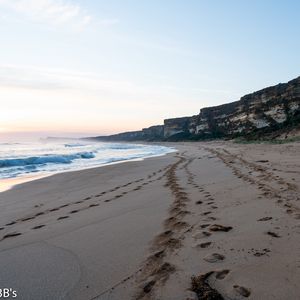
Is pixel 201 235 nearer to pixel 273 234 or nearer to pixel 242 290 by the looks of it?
pixel 273 234

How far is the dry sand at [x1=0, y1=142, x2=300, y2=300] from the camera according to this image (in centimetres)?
273

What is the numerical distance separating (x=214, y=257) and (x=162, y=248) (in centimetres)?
65

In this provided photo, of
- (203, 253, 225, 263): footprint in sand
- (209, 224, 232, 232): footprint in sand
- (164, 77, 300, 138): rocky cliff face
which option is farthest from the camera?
(164, 77, 300, 138): rocky cliff face

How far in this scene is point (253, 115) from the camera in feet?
190

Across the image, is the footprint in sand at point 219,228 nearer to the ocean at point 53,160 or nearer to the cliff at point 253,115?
the ocean at point 53,160

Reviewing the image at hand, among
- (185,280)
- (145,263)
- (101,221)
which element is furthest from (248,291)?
(101,221)

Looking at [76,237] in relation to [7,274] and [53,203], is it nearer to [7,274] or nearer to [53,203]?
[7,274]

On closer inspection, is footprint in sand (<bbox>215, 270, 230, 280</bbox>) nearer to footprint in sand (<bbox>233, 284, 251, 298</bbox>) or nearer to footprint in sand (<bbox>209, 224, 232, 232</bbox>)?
footprint in sand (<bbox>233, 284, 251, 298</bbox>)

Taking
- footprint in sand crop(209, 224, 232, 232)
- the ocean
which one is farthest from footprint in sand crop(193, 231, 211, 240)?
the ocean

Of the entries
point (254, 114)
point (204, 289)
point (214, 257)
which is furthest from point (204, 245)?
point (254, 114)

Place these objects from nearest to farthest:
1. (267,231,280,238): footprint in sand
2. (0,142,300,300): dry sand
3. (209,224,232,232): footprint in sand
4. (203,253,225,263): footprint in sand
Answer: (0,142,300,300): dry sand → (203,253,225,263): footprint in sand → (267,231,280,238): footprint in sand → (209,224,232,232): footprint in sand

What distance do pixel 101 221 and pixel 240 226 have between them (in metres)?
2.19

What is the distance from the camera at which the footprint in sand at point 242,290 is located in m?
2.48

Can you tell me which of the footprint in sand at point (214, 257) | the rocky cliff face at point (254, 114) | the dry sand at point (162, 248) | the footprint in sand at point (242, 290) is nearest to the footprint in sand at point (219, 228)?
the dry sand at point (162, 248)
